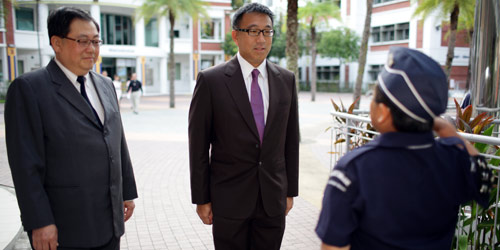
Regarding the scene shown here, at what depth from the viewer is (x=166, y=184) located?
708cm

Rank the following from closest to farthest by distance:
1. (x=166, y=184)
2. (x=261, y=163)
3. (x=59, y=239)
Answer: (x=59, y=239) < (x=261, y=163) < (x=166, y=184)

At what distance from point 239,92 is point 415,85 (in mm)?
1326

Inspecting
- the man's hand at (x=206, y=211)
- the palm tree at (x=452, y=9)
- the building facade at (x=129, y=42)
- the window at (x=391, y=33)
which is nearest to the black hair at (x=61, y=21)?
the man's hand at (x=206, y=211)

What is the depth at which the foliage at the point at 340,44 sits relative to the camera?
1500 inches

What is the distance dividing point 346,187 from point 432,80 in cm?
48

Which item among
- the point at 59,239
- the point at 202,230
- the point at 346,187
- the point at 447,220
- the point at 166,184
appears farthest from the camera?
Answer: the point at 166,184

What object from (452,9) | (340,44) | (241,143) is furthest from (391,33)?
(241,143)

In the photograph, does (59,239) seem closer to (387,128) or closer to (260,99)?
(260,99)

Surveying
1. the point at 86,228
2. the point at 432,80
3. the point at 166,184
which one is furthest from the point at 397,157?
the point at 166,184

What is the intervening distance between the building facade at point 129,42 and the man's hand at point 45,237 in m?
26.8

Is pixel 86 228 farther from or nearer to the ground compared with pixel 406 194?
nearer to the ground

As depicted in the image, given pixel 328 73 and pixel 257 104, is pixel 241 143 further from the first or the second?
pixel 328 73

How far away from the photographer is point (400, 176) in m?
1.43

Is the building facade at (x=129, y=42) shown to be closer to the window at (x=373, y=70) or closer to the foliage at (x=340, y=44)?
the foliage at (x=340, y=44)
